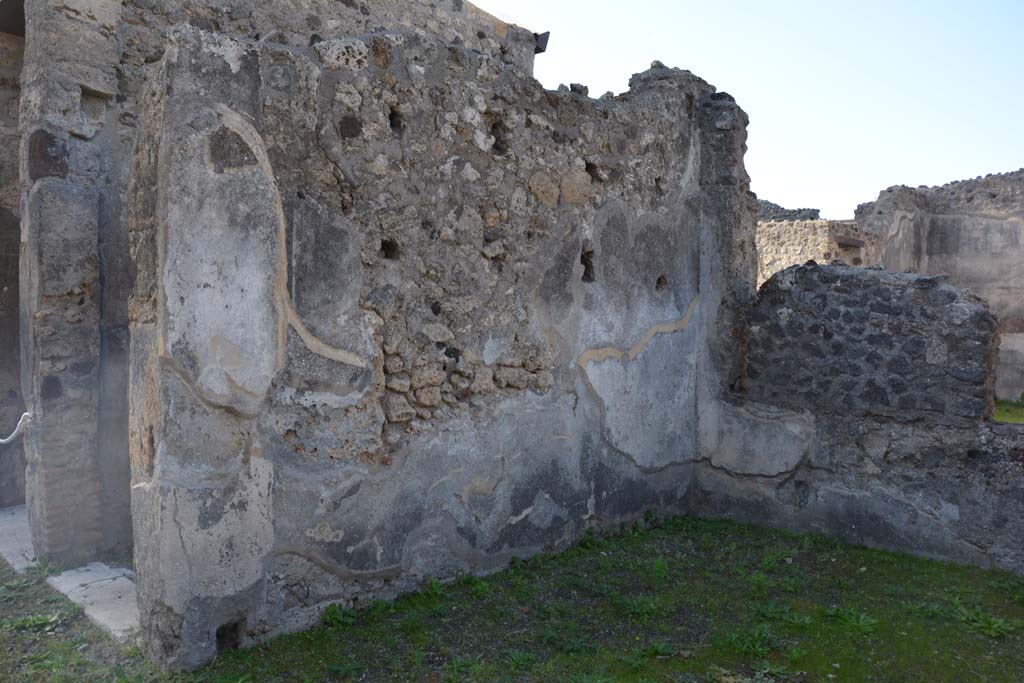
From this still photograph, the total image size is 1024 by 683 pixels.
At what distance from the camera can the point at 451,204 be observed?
141 inches

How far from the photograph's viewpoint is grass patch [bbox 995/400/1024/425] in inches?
328

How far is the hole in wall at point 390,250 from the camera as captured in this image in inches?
132

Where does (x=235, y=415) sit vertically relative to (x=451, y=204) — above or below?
below

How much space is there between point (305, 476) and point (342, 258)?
837 millimetres

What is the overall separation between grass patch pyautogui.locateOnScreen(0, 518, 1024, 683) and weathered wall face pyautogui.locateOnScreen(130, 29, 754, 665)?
167 millimetres

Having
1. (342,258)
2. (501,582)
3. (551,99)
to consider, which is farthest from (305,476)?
(551,99)

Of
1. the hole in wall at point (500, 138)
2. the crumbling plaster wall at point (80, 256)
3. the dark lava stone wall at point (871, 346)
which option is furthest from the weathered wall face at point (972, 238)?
the crumbling plaster wall at point (80, 256)

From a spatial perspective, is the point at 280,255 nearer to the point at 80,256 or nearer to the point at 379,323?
the point at 379,323

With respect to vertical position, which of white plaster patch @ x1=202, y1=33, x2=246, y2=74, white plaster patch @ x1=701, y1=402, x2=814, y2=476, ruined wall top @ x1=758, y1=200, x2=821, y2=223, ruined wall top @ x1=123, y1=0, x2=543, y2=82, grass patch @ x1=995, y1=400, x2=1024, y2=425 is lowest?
grass patch @ x1=995, y1=400, x2=1024, y2=425

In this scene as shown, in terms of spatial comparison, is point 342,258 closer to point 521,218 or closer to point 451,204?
point 451,204

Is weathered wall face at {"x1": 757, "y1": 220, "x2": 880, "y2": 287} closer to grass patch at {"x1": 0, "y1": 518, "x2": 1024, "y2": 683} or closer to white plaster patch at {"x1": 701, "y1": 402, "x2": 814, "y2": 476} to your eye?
white plaster patch at {"x1": 701, "y1": 402, "x2": 814, "y2": 476}

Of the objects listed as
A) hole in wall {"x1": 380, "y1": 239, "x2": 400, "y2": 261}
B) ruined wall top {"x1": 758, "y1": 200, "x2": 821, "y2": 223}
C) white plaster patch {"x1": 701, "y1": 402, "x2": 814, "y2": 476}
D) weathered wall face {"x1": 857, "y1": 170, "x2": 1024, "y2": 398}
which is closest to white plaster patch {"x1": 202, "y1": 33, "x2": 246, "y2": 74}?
hole in wall {"x1": 380, "y1": 239, "x2": 400, "y2": 261}

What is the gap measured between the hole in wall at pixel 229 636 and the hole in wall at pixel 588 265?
232cm

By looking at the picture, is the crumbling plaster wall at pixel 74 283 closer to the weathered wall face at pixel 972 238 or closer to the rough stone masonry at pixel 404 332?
the rough stone masonry at pixel 404 332
